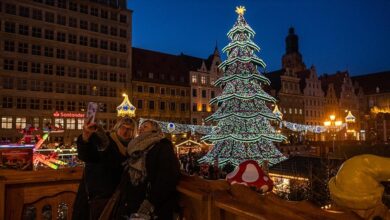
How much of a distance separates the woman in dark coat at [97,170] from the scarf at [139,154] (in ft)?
1.21

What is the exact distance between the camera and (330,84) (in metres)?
64.0

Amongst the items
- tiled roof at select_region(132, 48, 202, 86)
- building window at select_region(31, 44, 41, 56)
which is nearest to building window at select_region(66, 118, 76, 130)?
building window at select_region(31, 44, 41, 56)

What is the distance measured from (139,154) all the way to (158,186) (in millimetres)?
425

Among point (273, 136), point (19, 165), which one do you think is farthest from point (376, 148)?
point (19, 165)

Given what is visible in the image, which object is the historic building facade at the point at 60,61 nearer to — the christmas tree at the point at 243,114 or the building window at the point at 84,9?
the building window at the point at 84,9

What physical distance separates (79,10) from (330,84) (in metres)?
44.5

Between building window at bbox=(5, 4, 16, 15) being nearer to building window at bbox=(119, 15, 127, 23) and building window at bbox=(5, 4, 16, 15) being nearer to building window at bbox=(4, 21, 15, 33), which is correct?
building window at bbox=(4, 21, 15, 33)

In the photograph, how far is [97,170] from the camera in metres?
3.63

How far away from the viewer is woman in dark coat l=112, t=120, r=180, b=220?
2969 millimetres

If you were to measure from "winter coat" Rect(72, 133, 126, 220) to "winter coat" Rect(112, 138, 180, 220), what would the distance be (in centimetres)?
42

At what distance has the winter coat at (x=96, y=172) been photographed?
3.50 metres

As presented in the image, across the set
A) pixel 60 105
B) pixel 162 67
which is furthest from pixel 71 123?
pixel 162 67

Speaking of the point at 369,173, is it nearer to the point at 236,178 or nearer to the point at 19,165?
the point at 236,178

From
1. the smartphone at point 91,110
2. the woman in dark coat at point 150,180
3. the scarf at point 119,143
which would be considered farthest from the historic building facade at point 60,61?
the woman in dark coat at point 150,180
